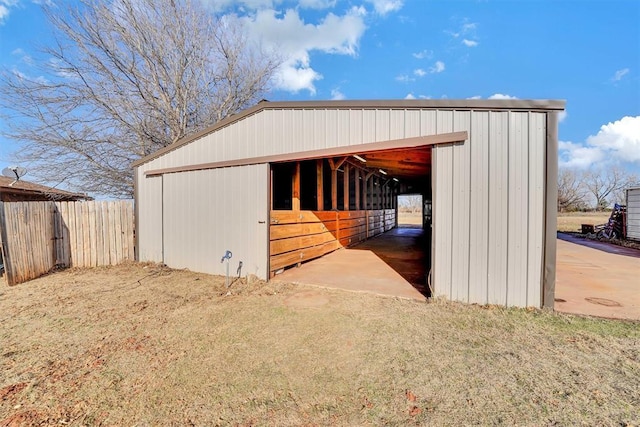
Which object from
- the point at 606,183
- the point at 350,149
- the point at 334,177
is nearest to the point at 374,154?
the point at 350,149

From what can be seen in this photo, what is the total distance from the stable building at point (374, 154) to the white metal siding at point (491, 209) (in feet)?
0.04

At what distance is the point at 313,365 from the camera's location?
8.05 feet

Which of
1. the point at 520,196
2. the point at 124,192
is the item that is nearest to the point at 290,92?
the point at 124,192

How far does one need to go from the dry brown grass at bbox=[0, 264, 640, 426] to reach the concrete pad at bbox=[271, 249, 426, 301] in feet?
1.73

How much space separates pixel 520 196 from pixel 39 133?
48.8 ft

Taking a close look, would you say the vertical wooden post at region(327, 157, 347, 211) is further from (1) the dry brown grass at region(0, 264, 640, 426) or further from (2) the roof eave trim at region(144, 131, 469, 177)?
(1) the dry brown grass at region(0, 264, 640, 426)

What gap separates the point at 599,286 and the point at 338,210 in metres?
6.25

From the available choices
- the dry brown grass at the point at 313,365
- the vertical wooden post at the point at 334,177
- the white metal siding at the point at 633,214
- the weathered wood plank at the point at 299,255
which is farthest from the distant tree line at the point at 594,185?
the dry brown grass at the point at 313,365

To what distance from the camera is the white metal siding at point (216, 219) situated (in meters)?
5.34

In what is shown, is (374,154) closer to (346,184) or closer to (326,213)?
(326,213)

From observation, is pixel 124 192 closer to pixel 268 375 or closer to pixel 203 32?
pixel 203 32

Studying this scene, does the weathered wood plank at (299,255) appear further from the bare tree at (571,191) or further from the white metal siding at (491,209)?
the bare tree at (571,191)

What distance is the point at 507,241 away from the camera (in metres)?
3.62

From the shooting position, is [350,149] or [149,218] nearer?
[350,149]
